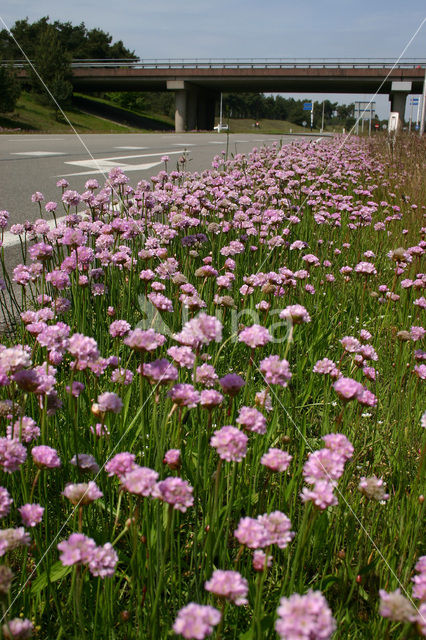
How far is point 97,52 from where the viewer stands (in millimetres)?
84562

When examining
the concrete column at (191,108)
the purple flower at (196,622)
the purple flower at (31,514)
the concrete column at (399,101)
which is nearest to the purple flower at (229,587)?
the purple flower at (196,622)

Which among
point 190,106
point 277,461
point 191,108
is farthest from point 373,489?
point 191,108

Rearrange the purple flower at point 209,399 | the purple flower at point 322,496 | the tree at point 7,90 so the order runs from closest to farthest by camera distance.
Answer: the purple flower at point 322,496, the purple flower at point 209,399, the tree at point 7,90

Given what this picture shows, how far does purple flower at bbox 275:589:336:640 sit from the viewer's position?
0.75m

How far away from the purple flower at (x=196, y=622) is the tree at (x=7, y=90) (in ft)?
140

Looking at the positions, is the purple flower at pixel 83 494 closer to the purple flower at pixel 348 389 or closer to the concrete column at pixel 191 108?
the purple flower at pixel 348 389

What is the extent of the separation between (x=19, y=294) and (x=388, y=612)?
3299 mm

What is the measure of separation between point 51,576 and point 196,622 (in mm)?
739

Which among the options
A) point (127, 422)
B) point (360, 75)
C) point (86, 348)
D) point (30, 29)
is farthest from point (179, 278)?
point (30, 29)

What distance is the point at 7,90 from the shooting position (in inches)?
1538

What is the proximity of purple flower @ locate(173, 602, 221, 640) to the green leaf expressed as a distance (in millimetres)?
619

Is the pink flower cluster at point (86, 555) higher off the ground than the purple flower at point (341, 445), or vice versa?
the purple flower at point (341, 445)

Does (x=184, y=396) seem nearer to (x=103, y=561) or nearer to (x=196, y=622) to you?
(x=103, y=561)

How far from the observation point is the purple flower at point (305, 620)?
748mm
